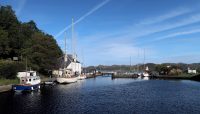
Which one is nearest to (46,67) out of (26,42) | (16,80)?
(26,42)

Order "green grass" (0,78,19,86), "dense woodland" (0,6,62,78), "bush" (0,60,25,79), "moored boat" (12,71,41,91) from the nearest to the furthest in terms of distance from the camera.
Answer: "moored boat" (12,71,41,91) → "green grass" (0,78,19,86) → "bush" (0,60,25,79) → "dense woodland" (0,6,62,78)

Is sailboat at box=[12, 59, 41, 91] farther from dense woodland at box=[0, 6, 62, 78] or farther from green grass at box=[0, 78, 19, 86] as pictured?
dense woodland at box=[0, 6, 62, 78]

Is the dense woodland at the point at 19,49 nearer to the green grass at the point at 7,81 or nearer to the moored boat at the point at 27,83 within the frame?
the green grass at the point at 7,81

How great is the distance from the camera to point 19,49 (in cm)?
11281

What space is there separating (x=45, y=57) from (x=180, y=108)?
7974 cm

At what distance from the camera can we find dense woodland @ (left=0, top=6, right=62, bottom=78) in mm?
94562

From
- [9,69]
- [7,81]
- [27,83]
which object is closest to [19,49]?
[9,69]

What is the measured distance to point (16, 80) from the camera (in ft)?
299

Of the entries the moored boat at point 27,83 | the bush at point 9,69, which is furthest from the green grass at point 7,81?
the moored boat at point 27,83

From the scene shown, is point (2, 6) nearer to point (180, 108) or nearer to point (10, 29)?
point (10, 29)

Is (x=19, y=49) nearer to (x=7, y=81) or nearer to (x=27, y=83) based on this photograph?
(x=7, y=81)

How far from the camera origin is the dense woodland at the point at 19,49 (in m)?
94.6

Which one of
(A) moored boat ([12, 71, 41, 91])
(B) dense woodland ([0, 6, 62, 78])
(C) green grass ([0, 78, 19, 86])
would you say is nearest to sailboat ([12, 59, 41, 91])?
(A) moored boat ([12, 71, 41, 91])

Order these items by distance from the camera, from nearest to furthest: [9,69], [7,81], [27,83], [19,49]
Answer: [27,83]
[7,81]
[9,69]
[19,49]
